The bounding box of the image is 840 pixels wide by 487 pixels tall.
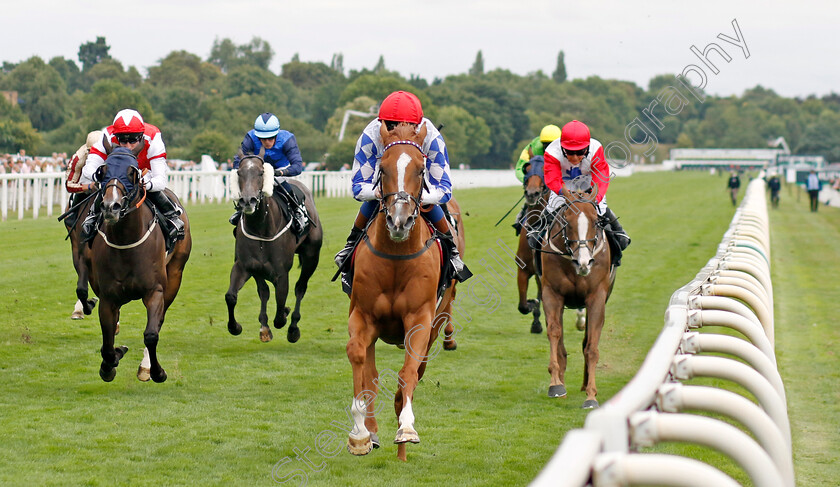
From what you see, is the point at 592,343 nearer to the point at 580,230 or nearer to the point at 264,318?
the point at 580,230

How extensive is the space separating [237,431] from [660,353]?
363 cm

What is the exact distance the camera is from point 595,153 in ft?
23.7

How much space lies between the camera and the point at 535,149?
10062mm

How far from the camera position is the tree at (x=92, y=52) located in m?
139

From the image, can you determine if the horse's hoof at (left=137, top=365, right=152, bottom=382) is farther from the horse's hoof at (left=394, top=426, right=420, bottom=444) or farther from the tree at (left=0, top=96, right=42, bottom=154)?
the tree at (left=0, top=96, right=42, bottom=154)

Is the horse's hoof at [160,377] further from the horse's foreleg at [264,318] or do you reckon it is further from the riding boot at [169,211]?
the horse's foreleg at [264,318]

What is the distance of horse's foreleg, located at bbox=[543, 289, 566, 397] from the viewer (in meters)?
7.02

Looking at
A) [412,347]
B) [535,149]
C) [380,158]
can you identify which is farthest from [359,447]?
[535,149]

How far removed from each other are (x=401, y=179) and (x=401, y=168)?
0.20 ft

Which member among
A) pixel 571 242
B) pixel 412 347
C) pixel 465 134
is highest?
pixel 465 134

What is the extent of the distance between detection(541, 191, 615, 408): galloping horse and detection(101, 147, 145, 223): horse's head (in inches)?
118

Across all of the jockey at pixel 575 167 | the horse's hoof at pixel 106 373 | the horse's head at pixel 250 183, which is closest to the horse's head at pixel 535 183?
the jockey at pixel 575 167

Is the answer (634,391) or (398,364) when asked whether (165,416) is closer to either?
(398,364)

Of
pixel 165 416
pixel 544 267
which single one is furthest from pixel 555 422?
pixel 165 416
